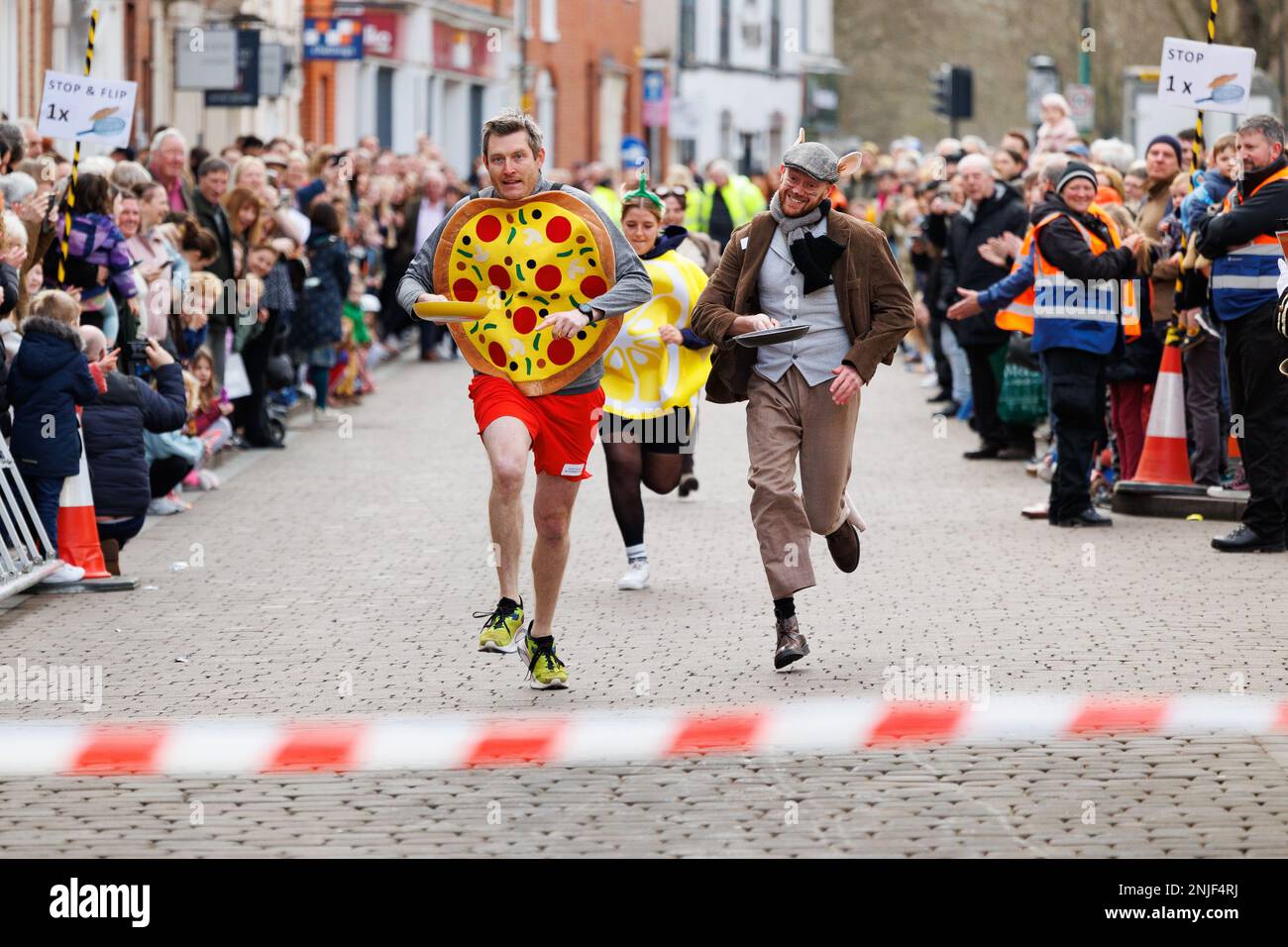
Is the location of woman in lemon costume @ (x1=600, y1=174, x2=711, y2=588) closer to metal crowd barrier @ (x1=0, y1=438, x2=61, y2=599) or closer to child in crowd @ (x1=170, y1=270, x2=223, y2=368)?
metal crowd barrier @ (x1=0, y1=438, x2=61, y2=599)

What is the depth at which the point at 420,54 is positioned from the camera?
46250 millimetres

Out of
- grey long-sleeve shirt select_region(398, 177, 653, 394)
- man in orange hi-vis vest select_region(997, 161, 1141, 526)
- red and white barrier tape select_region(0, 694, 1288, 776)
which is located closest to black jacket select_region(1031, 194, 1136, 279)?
man in orange hi-vis vest select_region(997, 161, 1141, 526)

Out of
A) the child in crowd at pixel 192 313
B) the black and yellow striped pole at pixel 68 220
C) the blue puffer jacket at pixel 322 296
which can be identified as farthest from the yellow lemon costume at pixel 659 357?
the blue puffer jacket at pixel 322 296

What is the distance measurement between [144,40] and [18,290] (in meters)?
19.8

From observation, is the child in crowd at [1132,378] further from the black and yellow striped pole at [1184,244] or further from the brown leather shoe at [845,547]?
the brown leather shoe at [845,547]

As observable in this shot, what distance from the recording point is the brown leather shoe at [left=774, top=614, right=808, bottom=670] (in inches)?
341

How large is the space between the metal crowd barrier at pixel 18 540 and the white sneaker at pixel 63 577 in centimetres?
4

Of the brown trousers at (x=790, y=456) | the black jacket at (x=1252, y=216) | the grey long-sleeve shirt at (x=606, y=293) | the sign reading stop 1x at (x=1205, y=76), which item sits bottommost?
the brown trousers at (x=790, y=456)

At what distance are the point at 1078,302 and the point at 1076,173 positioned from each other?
0.68m

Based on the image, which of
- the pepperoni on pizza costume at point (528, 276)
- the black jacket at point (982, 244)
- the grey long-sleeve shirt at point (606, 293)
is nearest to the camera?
the grey long-sleeve shirt at point (606, 293)

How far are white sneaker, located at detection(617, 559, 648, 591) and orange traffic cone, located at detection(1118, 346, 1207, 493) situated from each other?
147 inches

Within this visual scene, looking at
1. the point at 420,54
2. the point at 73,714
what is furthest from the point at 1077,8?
the point at 73,714

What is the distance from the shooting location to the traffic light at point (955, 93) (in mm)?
37875

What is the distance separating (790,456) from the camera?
897 cm
